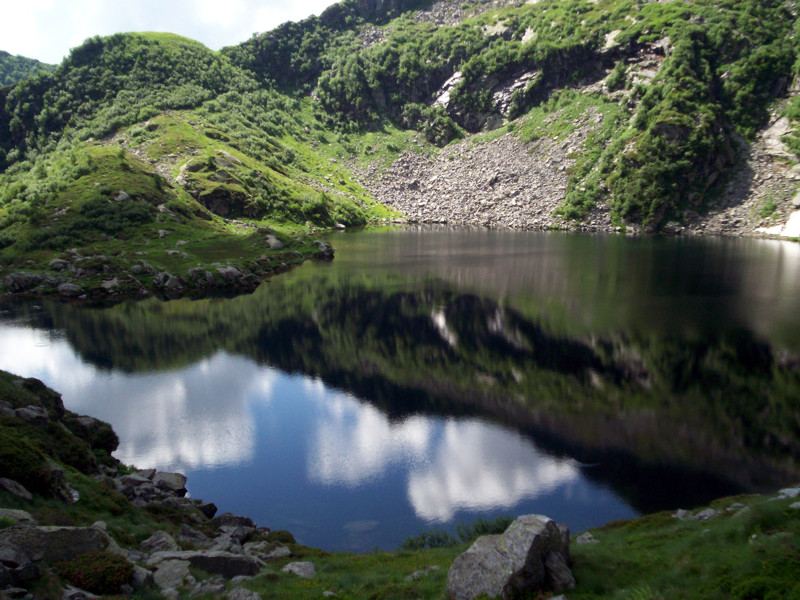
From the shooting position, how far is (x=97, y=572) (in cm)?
1066

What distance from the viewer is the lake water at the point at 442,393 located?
75.5 ft

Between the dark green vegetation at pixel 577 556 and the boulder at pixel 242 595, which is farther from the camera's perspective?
the boulder at pixel 242 595

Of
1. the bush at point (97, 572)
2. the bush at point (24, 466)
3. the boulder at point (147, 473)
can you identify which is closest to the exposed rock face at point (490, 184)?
the boulder at point (147, 473)

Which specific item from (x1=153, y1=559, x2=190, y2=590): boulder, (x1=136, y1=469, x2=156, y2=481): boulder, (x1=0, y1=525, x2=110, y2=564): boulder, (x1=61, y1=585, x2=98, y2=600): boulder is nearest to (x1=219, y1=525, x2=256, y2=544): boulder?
(x1=153, y1=559, x2=190, y2=590): boulder

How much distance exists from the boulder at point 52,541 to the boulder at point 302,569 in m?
5.33

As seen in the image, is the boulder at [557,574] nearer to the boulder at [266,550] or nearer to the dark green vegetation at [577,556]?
the dark green vegetation at [577,556]

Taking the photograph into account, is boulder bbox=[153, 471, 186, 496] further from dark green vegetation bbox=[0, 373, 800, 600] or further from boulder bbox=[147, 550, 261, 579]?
boulder bbox=[147, 550, 261, 579]

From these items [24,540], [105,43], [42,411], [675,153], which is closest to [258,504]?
[42,411]

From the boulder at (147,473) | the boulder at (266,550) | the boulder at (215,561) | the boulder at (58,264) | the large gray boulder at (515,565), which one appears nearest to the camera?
the large gray boulder at (515,565)

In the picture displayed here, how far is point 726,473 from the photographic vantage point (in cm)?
2327

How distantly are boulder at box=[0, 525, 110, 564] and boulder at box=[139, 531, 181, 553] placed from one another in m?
2.70

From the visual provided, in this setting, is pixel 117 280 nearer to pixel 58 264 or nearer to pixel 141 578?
pixel 58 264

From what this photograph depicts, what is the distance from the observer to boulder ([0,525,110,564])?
34.9ft

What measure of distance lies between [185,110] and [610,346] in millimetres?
181948
